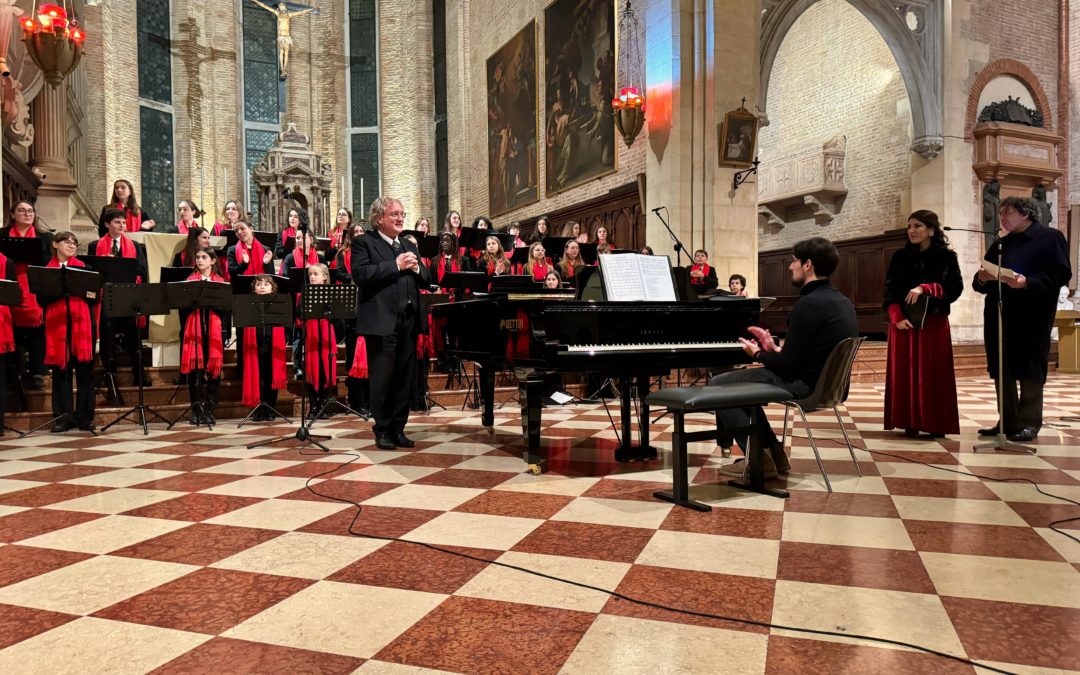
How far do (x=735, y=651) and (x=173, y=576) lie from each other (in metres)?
1.77

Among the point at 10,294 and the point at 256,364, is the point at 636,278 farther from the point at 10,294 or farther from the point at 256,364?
the point at 10,294

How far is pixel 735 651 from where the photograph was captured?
5.79 feet

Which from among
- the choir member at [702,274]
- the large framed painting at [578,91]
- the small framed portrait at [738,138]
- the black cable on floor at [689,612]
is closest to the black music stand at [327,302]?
the black cable on floor at [689,612]

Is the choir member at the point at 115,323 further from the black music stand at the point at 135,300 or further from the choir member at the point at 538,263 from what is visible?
the choir member at the point at 538,263

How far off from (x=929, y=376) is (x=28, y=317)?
689 cm

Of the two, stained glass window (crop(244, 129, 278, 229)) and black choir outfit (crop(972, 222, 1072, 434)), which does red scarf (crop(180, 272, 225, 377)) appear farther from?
stained glass window (crop(244, 129, 278, 229))

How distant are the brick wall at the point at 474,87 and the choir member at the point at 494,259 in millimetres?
6908

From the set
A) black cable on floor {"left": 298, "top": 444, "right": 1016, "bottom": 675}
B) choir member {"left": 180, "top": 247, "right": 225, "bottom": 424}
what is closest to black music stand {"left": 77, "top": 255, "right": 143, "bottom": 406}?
choir member {"left": 180, "top": 247, "right": 225, "bottom": 424}

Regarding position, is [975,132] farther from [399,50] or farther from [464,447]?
[399,50]

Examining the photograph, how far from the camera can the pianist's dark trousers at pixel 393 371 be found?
4.73 m

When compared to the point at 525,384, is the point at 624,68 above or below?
above

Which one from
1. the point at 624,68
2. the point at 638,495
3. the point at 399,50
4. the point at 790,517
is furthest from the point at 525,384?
the point at 399,50

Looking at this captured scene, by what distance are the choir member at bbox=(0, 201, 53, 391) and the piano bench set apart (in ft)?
16.9

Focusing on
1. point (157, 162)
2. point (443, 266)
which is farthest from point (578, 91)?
point (157, 162)
